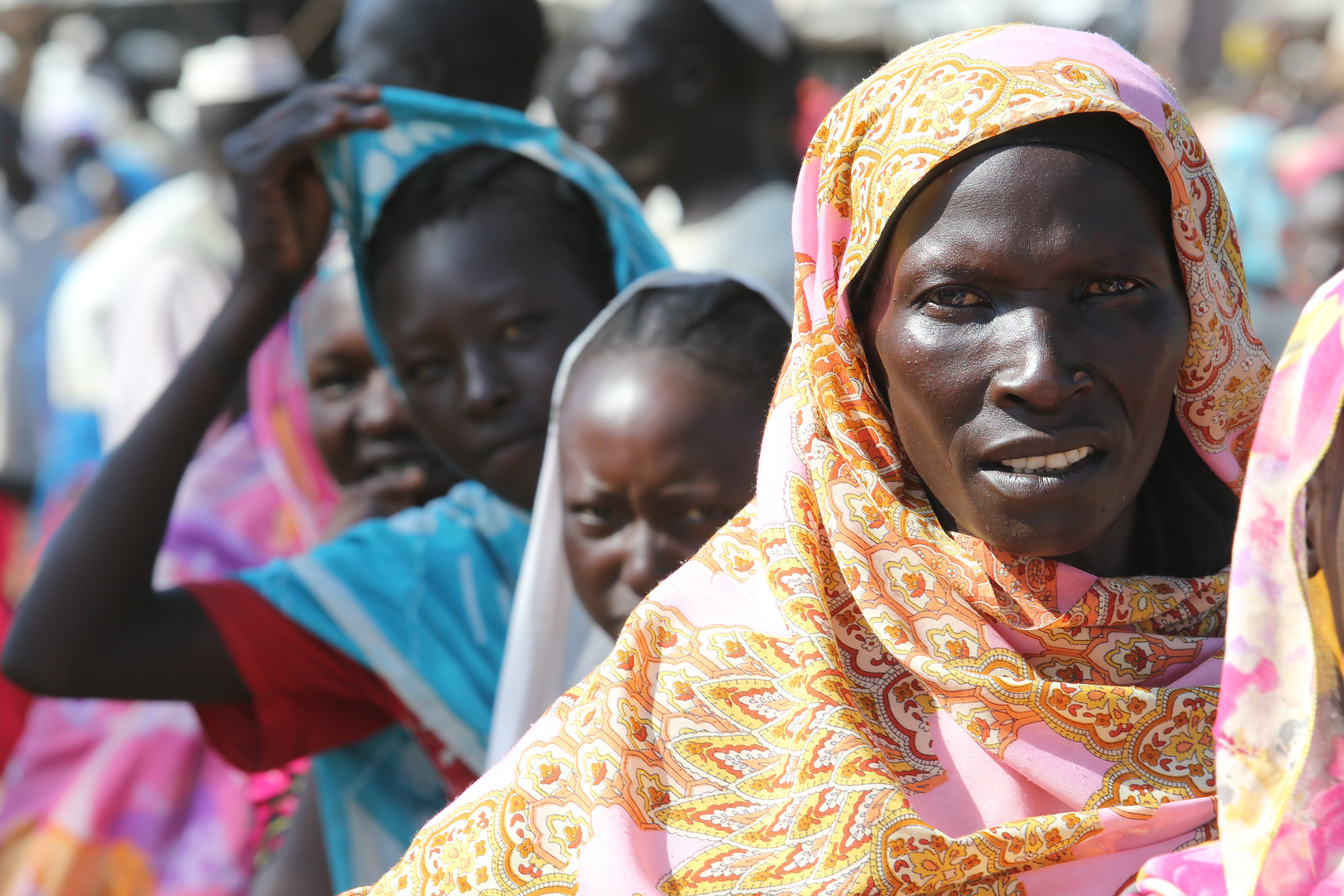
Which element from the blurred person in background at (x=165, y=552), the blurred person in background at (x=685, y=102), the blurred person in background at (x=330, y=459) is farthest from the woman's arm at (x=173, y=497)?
the blurred person in background at (x=685, y=102)

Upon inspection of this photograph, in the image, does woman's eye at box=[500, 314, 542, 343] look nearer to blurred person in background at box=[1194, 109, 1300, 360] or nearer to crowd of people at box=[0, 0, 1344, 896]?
crowd of people at box=[0, 0, 1344, 896]

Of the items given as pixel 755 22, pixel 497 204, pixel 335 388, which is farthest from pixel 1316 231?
pixel 497 204

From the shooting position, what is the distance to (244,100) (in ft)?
16.6

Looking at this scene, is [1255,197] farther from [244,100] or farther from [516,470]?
[516,470]

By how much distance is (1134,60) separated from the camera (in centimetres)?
181

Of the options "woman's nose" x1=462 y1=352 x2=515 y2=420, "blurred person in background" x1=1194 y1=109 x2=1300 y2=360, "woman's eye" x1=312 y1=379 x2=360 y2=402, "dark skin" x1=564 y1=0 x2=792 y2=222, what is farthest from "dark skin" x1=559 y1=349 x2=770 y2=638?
"blurred person in background" x1=1194 y1=109 x2=1300 y2=360

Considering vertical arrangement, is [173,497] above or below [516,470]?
below

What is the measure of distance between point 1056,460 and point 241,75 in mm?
3989

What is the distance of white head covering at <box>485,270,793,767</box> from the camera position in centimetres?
262

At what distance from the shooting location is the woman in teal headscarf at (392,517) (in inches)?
108

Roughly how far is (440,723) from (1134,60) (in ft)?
5.44

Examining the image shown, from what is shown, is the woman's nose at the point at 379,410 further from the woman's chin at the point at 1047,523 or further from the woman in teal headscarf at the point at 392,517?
the woman's chin at the point at 1047,523

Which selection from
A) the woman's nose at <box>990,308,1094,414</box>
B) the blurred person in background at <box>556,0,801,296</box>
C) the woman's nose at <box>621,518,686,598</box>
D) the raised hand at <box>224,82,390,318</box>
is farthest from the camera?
the blurred person in background at <box>556,0,801,296</box>

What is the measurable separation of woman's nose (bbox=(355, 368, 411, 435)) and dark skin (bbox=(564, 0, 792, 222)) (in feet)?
5.30
